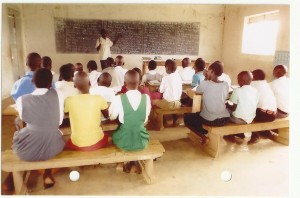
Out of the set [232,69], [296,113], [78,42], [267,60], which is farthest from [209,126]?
[78,42]

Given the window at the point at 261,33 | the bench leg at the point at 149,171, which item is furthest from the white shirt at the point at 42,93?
the window at the point at 261,33

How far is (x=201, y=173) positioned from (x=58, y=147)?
131cm

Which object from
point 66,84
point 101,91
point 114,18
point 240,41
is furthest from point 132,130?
point 114,18

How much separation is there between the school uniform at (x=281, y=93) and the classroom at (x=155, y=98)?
6 cm

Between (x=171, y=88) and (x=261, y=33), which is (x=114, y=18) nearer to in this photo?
(x=261, y=33)

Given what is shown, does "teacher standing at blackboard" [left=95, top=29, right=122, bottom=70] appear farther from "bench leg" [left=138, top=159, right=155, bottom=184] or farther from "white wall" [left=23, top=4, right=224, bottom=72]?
"bench leg" [left=138, top=159, right=155, bottom=184]

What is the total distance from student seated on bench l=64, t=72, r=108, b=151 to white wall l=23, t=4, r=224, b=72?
16.9ft

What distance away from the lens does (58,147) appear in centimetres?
205

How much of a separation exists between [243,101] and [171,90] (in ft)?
3.26

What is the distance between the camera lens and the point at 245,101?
9.34 feet

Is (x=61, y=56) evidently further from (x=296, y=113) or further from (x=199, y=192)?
(x=296, y=113)

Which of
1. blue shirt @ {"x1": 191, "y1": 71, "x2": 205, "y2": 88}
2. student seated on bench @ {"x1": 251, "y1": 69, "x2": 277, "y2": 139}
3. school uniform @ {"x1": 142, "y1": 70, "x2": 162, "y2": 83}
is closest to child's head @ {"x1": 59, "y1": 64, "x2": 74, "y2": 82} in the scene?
school uniform @ {"x1": 142, "y1": 70, "x2": 162, "y2": 83}

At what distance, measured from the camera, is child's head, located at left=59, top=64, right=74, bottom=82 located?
8.53ft

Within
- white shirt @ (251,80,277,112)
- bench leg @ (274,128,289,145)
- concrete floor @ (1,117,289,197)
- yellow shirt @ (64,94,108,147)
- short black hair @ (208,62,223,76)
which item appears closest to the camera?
yellow shirt @ (64,94,108,147)
